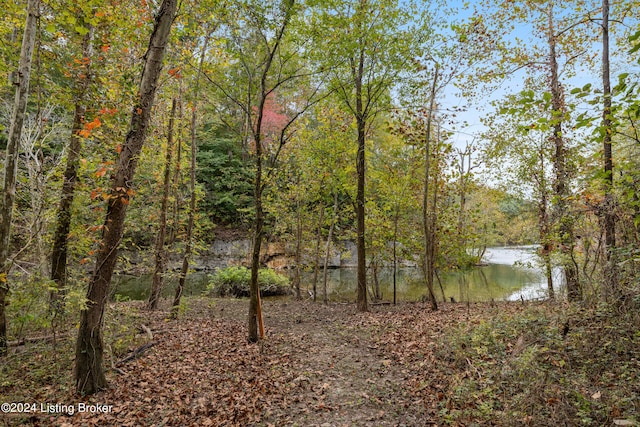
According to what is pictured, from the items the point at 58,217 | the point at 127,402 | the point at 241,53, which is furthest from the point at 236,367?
the point at 241,53

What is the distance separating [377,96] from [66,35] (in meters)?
8.05

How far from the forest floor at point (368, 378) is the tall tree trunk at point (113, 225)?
493 millimetres

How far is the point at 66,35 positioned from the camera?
6.62 meters

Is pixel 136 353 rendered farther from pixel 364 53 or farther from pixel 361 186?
pixel 364 53

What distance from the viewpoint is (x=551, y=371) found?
418cm

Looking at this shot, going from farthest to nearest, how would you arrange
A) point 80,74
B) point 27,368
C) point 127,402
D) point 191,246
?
point 191,246, point 27,368, point 80,74, point 127,402

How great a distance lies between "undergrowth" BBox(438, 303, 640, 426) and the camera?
3.43 meters

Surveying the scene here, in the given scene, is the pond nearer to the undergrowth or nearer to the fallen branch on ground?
the fallen branch on ground

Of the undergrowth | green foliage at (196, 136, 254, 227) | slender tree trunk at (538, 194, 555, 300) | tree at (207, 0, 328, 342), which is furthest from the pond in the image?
the undergrowth

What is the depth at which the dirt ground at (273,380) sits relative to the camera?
4363 millimetres

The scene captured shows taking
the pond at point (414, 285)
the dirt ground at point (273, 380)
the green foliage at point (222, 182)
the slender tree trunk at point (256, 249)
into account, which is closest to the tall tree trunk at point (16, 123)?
the dirt ground at point (273, 380)

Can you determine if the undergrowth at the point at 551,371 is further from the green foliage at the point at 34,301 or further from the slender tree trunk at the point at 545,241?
the green foliage at the point at 34,301

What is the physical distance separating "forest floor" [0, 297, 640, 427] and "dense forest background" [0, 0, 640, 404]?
642 mm

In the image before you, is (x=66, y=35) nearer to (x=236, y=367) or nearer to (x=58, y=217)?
(x=58, y=217)
